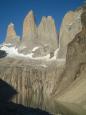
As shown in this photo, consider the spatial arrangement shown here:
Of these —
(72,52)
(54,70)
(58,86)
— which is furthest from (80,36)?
(54,70)

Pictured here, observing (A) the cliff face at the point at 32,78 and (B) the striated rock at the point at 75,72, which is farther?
(A) the cliff face at the point at 32,78

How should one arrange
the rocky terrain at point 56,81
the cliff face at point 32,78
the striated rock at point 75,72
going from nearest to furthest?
the rocky terrain at point 56,81 < the striated rock at point 75,72 < the cliff face at point 32,78

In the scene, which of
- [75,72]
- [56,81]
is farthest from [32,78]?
[75,72]

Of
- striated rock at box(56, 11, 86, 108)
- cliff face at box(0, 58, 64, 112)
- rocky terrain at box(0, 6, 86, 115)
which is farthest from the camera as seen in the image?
cliff face at box(0, 58, 64, 112)

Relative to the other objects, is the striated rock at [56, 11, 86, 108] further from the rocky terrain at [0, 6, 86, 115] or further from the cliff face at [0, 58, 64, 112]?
the cliff face at [0, 58, 64, 112]

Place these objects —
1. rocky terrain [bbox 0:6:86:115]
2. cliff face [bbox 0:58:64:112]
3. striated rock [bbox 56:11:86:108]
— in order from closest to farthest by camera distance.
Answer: rocky terrain [bbox 0:6:86:115]
striated rock [bbox 56:11:86:108]
cliff face [bbox 0:58:64:112]

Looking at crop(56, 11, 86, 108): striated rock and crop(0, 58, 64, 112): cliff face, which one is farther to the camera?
crop(0, 58, 64, 112): cliff face

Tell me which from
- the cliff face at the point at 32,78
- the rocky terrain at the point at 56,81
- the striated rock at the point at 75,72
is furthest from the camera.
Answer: the cliff face at the point at 32,78

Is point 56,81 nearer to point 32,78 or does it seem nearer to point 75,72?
point 32,78

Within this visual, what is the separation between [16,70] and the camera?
17650 centimetres

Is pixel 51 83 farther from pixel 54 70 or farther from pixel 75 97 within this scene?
pixel 75 97

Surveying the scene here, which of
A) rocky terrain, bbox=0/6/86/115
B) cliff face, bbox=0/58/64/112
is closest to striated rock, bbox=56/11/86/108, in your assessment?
rocky terrain, bbox=0/6/86/115

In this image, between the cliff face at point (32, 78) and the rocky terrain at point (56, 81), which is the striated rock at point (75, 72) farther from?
the cliff face at point (32, 78)

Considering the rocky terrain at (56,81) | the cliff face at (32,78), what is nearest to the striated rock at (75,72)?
the rocky terrain at (56,81)
